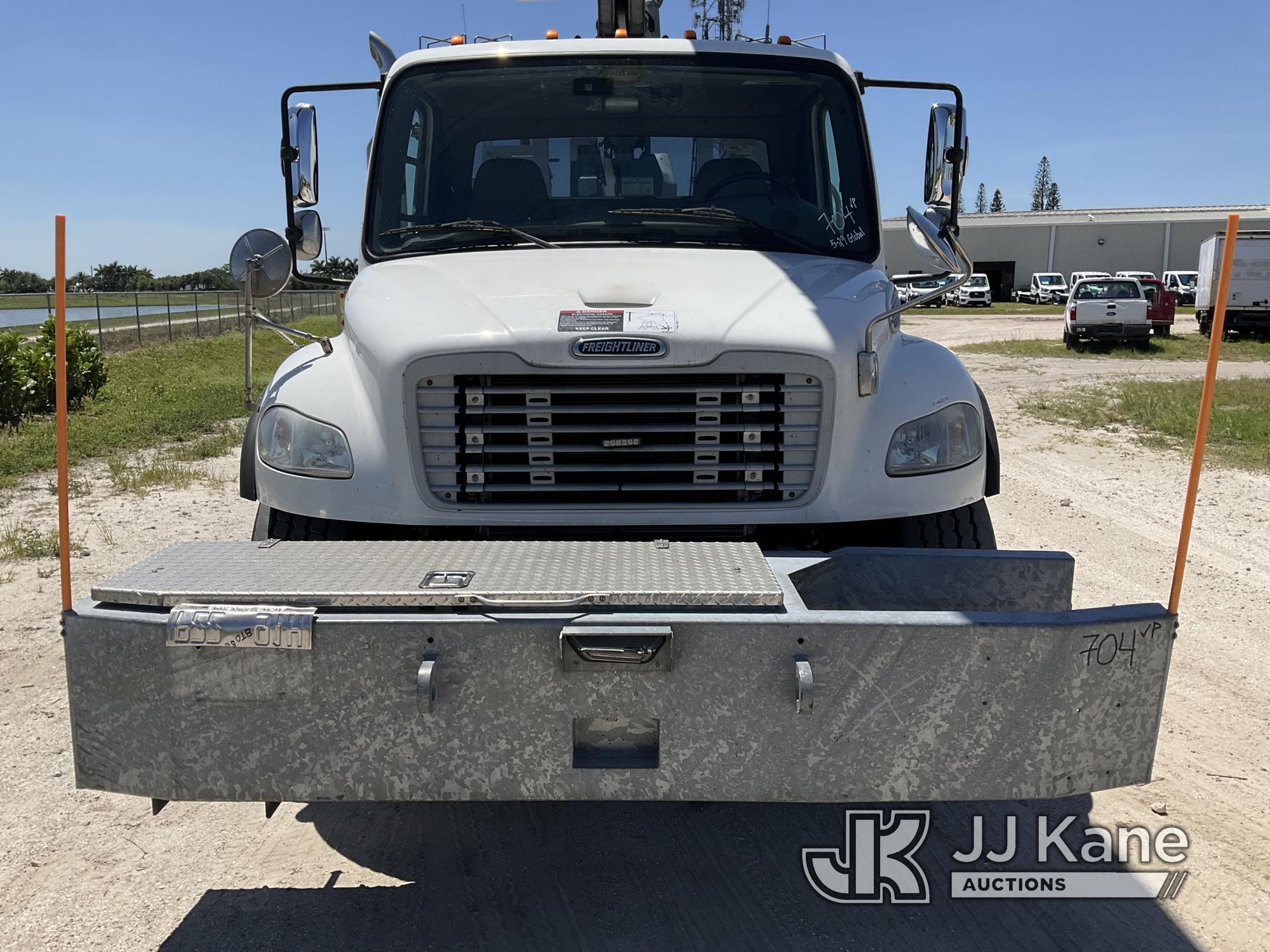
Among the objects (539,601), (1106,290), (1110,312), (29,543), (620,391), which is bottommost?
(29,543)

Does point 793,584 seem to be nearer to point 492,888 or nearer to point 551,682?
point 551,682

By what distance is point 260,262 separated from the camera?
12.5ft

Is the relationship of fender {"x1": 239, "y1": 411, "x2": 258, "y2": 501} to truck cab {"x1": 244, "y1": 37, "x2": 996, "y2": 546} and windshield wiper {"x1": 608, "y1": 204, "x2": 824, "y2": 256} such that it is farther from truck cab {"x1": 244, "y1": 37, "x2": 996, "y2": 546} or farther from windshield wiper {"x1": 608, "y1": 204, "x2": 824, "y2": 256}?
windshield wiper {"x1": 608, "y1": 204, "x2": 824, "y2": 256}

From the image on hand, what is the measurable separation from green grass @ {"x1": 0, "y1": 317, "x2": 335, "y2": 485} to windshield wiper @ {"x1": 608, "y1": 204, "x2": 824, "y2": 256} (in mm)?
7367

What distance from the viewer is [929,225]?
364cm

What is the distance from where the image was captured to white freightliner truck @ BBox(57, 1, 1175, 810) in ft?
7.77

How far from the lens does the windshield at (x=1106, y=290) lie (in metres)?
26.5

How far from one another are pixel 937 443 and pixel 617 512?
1.01m

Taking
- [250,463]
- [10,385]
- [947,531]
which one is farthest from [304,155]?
[10,385]

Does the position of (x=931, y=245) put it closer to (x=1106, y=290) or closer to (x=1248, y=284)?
(x=1106, y=290)

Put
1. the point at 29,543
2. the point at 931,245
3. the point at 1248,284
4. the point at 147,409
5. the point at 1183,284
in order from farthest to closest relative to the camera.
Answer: the point at 1183,284 → the point at 1248,284 → the point at 147,409 → the point at 29,543 → the point at 931,245

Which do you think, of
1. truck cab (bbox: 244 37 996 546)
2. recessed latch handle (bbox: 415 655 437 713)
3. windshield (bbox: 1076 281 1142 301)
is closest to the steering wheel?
truck cab (bbox: 244 37 996 546)

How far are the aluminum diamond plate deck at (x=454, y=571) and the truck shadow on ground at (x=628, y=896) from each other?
1035 millimetres

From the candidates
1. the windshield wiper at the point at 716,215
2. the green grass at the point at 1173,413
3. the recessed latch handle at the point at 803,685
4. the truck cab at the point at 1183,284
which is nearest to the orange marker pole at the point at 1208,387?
the recessed latch handle at the point at 803,685
